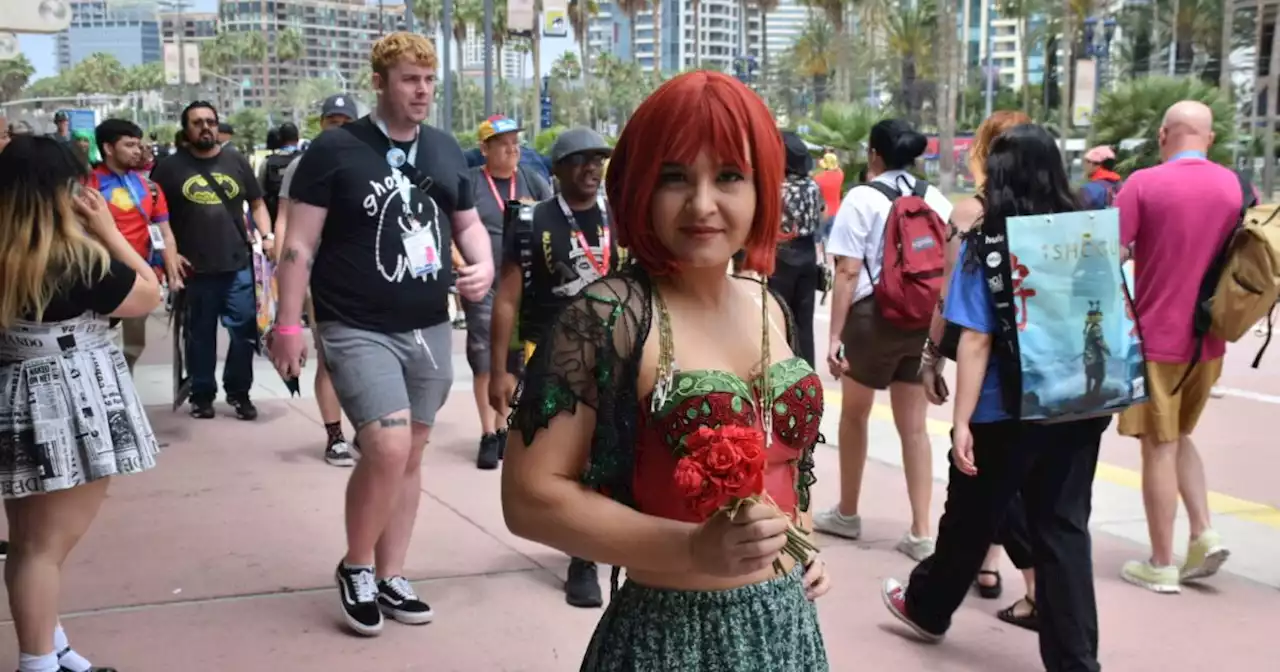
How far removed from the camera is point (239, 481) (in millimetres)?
7297

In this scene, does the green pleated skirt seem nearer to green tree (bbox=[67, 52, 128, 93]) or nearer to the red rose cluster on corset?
the red rose cluster on corset

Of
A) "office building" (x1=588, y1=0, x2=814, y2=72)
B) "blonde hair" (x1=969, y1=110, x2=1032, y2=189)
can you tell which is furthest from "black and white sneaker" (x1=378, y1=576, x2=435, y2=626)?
"office building" (x1=588, y1=0, x2=814, y2=72)

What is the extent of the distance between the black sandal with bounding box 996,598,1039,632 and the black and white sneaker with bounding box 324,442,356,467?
158 inches

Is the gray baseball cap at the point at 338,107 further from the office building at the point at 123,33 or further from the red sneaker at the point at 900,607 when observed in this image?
the office building at the point at 123,33

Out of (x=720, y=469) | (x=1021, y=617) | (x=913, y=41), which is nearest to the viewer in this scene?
(x=720, y=469)

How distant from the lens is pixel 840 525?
627 cm

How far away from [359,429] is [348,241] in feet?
2.16

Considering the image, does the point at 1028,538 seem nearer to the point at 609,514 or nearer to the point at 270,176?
the point at 609,514

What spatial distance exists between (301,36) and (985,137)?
137725 millimetres

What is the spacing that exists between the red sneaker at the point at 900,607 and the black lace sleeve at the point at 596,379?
3.04 m

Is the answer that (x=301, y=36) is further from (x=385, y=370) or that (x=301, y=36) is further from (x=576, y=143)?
(x=385, y=370)

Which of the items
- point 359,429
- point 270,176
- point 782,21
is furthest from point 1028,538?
point 782,21

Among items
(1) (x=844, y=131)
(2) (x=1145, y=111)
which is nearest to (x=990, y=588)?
(2) (x=1145, y=111)

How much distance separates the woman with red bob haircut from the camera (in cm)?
205
